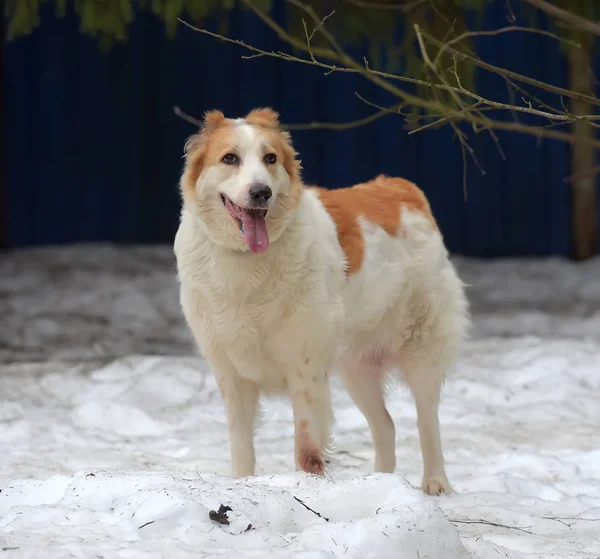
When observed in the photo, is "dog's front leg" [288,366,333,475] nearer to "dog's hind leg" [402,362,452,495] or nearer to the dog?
the dog

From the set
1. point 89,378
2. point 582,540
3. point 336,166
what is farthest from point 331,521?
point 336,166

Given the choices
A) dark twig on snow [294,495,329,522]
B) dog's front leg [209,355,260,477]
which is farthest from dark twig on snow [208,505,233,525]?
dog's front leg [209,355,260,477]

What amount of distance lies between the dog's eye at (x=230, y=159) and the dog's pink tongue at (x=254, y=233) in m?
0.21

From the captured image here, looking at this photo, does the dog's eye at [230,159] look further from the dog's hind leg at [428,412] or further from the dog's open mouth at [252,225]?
the dog's hind leg at [428,412]

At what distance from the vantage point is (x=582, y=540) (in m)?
3.62

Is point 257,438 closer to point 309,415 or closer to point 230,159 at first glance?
point 309,415

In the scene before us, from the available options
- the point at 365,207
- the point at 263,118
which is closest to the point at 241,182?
the point at 263,118

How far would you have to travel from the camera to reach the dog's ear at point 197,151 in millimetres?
4297

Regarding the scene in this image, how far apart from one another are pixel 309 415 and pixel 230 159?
108cm

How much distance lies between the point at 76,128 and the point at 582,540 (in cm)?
847

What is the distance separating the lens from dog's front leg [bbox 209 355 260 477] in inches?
172

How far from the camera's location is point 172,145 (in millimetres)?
11016

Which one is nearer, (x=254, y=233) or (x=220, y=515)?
(x=220, y=515)

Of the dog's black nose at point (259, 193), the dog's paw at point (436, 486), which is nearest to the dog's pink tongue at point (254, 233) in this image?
the dog's black nose at point (259, 193)
